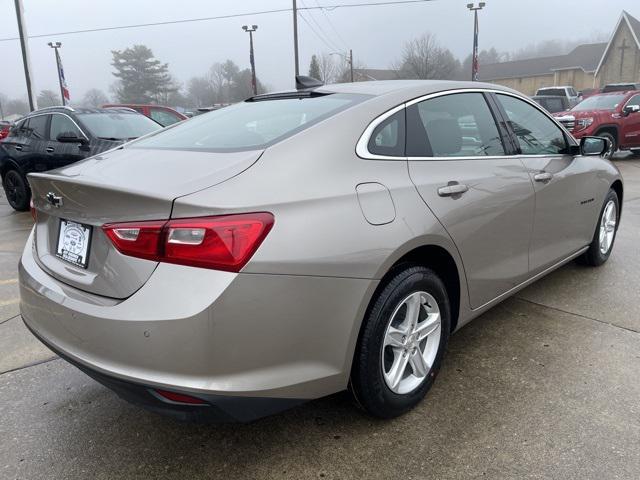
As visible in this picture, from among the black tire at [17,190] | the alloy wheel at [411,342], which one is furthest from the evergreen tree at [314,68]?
the alloy wheel at [411,342]

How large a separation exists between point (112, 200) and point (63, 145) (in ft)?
21.3

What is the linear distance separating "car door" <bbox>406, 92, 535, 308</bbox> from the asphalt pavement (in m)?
0.48

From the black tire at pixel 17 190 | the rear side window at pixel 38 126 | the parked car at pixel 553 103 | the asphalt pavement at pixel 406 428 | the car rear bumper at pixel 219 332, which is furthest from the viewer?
the parked car at pixel 553 103

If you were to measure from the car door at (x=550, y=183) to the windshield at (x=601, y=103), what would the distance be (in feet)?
33.7

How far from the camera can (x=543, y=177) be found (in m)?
3.29

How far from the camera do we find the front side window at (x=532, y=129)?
332 cm

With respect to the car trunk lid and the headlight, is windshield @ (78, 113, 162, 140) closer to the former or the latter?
the car trunk lid

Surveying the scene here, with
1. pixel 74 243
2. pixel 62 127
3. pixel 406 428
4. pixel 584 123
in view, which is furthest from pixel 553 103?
pixel 74 243

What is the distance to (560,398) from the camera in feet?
8.52

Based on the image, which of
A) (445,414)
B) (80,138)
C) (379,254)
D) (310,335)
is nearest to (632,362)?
(445,414)

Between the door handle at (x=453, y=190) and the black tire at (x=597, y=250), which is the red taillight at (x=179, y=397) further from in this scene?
the black tire at (x=597, y=250)

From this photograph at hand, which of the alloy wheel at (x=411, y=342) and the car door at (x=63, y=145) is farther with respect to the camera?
the car door at (x=63, y=145)

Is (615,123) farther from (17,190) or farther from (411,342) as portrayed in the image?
(17,190)

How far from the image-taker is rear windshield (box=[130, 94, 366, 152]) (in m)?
2.33
